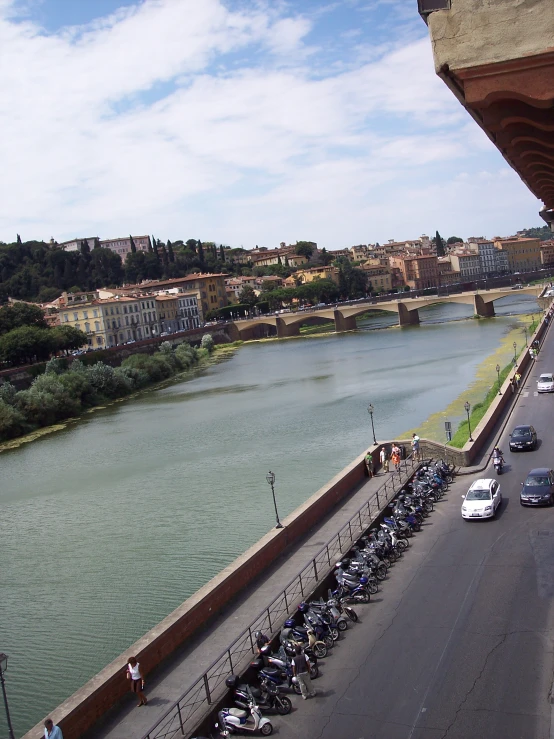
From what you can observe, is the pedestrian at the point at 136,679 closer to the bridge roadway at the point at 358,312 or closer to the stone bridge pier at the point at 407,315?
the bridge roadway at the point at 358,312

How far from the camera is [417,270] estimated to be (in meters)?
133

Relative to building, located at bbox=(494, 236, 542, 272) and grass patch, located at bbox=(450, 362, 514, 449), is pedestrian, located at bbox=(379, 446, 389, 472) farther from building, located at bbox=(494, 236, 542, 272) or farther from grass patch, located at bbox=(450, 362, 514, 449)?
building, located at bbox=(494, 236, 542, 272)

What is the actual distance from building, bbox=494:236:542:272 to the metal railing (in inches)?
5589

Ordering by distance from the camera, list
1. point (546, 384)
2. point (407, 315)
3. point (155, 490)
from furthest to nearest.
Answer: point (407, 315), point (546, 384), point (155, 490)

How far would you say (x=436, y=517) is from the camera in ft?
52.5

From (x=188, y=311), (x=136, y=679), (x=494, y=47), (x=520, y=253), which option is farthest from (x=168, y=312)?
(x=494, y=47)

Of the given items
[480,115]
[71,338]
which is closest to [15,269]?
[71,338]

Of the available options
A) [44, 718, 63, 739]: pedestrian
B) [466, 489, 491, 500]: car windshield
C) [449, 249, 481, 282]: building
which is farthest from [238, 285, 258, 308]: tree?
[44, 718, 63, 739]: pedestrian

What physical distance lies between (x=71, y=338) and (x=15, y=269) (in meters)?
56.7

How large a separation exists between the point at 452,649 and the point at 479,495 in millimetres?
5714

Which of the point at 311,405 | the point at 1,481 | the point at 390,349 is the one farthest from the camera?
the point at 390,349

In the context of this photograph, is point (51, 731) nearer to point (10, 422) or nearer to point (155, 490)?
point (155, 490)

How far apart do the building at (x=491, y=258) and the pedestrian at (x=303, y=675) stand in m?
142

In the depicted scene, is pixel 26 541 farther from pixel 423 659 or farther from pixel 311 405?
pixel 311 405
